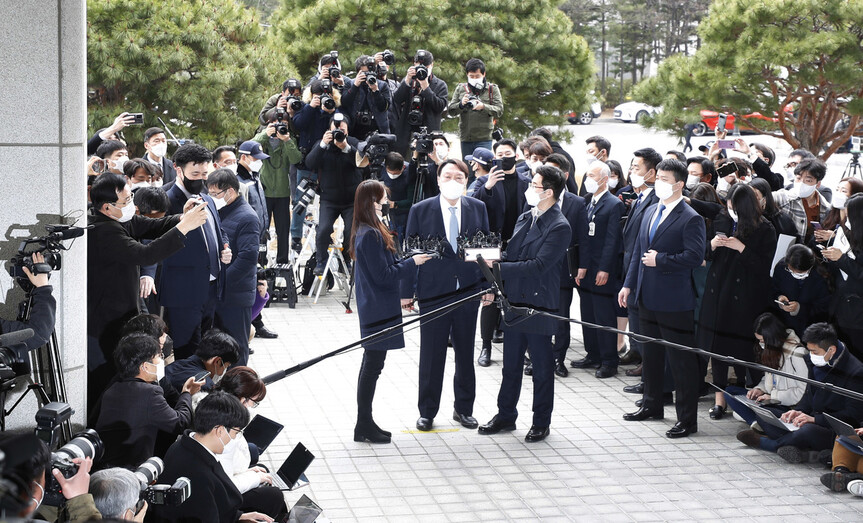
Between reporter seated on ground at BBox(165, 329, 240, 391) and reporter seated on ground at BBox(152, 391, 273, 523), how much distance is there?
49.2 inches

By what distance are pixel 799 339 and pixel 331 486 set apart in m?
3.54

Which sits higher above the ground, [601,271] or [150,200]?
[150,200]

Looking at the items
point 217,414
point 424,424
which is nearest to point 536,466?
point 424,424

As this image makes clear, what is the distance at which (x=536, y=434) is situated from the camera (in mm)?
7227

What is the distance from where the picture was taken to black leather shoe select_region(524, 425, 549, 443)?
23.7ft

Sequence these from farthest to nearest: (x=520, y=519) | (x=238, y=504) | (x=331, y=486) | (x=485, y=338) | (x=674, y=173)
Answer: (x=485, y=338) < (x=674, y=173) < (x=331, y=486) < (x=520, y=519) < (x=238, y=504)

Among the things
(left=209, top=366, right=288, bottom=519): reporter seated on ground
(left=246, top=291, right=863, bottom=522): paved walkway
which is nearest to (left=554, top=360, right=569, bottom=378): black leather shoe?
(left=246, top=291, right=863, bottom=522): paved walkway

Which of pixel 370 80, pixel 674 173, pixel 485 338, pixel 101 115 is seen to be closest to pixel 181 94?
pixel 101 115

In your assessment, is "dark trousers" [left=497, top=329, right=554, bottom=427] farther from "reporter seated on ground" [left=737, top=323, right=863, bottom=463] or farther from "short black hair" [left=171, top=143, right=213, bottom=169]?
Result: "short black hair" [left=171, top=143, right=213, bottom=169]

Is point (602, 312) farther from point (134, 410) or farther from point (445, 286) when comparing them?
point (134, 410)

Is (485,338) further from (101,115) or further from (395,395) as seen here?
(101,115)

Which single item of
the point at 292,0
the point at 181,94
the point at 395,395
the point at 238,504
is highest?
the point at 292,0

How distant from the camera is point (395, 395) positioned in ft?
27.2

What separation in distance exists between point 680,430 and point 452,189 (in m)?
2.37
